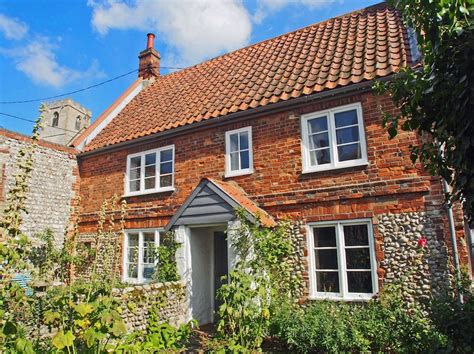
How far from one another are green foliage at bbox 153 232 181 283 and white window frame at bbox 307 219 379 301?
391 centimetres

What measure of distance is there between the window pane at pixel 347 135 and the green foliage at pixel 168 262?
18.2 feet

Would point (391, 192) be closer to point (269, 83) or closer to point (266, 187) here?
point (266, 187)

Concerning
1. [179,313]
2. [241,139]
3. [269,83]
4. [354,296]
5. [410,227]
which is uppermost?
[269,83]

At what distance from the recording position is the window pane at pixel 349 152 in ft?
28.8

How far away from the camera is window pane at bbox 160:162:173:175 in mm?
12172

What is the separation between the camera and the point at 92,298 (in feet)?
15.5

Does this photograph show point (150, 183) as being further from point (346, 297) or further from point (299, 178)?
point (346, 297)

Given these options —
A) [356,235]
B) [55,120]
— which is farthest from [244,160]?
[55,120]

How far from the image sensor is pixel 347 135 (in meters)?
8.98

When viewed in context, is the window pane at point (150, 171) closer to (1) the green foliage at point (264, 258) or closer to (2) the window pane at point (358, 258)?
(1) the green foliage at point (264, 258)

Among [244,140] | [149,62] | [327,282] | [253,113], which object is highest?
[149,62]

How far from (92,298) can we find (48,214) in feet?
34.9

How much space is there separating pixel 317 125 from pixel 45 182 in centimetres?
1114

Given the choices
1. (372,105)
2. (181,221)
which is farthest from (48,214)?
(372,105)
